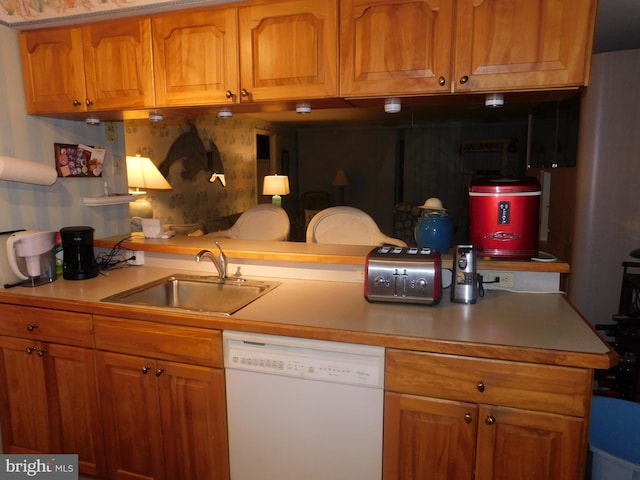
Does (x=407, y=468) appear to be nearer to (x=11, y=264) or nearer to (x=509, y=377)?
(x=509, y=377)

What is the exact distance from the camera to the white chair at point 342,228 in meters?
3.27

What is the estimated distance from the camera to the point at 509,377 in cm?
132

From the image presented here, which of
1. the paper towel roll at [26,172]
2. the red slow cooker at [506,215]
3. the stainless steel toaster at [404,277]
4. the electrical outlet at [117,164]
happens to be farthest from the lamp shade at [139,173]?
the red slow cooker at [506,215]

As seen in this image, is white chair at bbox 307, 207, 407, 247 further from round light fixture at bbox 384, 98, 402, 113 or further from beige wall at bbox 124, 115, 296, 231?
beige wall at bbox 124, 115, 296, 231

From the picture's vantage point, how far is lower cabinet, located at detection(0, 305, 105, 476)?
5.94 feet

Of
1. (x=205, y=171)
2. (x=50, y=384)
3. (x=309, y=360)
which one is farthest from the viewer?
(x=205, y=171)

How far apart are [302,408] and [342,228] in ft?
6.24

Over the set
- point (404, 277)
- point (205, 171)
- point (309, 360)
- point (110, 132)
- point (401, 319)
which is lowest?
point (309, 360)

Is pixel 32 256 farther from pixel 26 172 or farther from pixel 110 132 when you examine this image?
pixel 110 132

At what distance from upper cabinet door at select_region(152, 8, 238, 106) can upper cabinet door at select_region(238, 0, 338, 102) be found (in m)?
0.06

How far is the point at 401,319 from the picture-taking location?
1.55 metres

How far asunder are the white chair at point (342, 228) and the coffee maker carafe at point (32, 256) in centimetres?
167

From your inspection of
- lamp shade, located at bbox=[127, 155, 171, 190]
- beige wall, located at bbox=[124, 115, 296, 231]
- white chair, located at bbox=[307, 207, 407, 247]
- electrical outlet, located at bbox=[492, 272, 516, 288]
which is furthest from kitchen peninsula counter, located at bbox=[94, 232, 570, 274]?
beige wall, located at bbox=[124, 115, 296, 231]

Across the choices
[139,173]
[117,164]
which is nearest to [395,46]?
[117,164]
